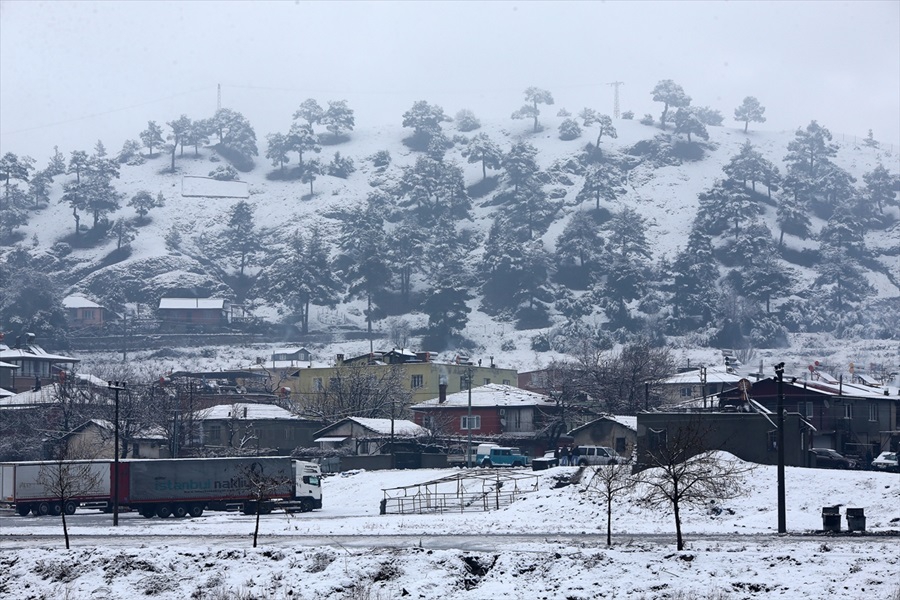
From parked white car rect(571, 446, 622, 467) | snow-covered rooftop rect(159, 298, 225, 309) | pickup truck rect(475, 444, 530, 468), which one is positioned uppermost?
snow-covered rooftop rect(159, 298, 225, 309)

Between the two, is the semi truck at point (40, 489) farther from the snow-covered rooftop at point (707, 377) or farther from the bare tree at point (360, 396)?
the snow-covered rooftop at point (707, 377)

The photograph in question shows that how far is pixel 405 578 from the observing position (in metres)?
35.2

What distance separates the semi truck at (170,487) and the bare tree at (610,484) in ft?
52.3

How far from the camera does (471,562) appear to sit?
3616cm

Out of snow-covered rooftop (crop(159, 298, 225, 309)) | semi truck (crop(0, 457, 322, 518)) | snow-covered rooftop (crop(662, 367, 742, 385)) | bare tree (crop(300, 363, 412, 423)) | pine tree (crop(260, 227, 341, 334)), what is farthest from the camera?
snow-covered rooftop (crop(159, 298, 225, 309))

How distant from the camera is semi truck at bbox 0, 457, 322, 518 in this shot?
6153 centimetres

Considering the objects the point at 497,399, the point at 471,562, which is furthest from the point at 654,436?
the point at 497,399

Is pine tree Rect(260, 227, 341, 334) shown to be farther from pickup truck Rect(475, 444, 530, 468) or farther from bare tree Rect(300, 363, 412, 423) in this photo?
pickup truck Rect(475, 444, 530, 468)

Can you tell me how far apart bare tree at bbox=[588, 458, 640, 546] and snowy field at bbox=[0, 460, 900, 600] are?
1.11m

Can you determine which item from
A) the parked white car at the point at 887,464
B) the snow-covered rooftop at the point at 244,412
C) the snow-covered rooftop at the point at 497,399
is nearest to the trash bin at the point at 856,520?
the parked white car at the point at 887,464

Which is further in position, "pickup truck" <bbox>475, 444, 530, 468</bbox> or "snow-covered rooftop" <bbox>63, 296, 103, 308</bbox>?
"snow-covered rooftop" <bbox>63, 296, 103, 308</bbox>

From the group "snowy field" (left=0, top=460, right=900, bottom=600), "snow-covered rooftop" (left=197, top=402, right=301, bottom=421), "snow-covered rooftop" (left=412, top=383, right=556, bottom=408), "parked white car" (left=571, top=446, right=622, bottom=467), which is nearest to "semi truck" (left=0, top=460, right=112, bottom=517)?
"snowy field" (left=0, top=460, right=900, bottom=600)

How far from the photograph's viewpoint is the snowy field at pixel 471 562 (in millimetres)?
33594

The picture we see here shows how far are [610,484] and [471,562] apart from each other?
9.06 meters
